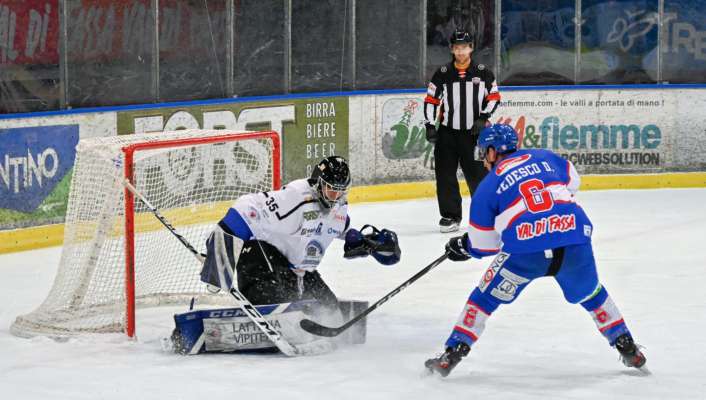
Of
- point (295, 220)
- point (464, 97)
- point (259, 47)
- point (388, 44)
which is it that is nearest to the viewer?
point (295, 220)

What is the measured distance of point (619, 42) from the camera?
11211 mm

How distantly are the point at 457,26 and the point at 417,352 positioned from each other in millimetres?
5876

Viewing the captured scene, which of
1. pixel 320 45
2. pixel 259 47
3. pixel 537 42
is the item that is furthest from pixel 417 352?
pixel 537 42

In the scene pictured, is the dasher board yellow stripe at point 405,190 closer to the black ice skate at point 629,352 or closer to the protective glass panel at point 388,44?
the protective glass panel at point 388,44

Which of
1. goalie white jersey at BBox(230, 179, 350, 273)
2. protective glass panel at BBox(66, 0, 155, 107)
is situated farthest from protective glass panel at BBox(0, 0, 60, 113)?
goalie white jersey at BBox(230, 179, 350, 273)

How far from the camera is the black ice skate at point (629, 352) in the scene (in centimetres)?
468

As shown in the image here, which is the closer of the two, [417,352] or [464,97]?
[417,352]

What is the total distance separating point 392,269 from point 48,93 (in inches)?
94.4

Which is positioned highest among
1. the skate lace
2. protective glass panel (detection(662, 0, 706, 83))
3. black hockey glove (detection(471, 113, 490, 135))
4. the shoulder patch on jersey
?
protective glass panel (detection(662, 0, 706, 83))

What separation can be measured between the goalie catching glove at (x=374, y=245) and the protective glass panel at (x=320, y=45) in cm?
465

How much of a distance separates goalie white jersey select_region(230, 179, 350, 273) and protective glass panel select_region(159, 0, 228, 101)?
382cm

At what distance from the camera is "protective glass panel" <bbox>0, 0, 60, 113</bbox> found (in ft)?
25.1

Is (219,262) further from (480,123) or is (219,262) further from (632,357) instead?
(480,123)

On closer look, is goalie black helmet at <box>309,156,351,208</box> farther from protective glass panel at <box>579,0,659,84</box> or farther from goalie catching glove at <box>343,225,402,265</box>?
protective glass panel at <box>579,0,659,84</box>
